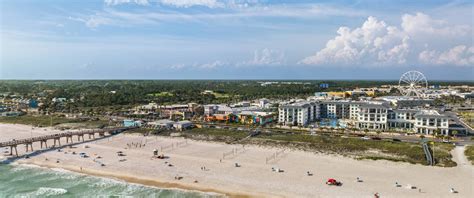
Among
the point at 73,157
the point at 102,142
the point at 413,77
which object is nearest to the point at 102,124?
the point at 102,142

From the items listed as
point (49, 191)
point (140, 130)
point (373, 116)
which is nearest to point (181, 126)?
point (140, 130)

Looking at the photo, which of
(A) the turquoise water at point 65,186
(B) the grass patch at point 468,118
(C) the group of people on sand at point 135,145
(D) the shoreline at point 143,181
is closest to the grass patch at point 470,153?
(B) the grass patch at point 468,118

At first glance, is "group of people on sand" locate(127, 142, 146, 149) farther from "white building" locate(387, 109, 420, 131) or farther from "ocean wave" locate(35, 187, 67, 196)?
"white building" locate(387, 109, 420, 131)

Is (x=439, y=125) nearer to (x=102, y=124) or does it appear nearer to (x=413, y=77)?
(x=102, y=124)

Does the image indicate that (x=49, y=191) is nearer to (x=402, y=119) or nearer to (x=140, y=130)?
(x=140, y=130)

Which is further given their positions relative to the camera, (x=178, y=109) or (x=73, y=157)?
(x=178, y=109)

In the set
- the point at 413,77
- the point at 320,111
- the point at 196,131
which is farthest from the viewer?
the point at 413,77

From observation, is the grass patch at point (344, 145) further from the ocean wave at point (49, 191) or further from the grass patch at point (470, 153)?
the ocean wave at point (49, 191)
